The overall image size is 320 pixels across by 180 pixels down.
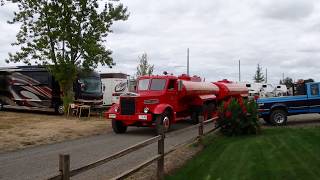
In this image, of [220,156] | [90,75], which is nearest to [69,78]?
[90,75]

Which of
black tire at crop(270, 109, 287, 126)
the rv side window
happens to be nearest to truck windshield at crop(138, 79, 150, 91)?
black tire at crop(270, 109, 287, 126)

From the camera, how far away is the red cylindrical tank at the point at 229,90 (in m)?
27.8

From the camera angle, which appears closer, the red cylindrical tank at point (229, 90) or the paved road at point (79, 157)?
the paved road at point (79, 157)

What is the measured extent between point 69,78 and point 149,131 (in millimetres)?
10254

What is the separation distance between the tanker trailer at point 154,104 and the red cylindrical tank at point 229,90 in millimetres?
4759

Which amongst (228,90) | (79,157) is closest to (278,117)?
(228,90)

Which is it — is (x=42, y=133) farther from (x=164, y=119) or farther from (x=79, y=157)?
(x=79, y=157)

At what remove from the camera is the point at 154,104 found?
65.1ft

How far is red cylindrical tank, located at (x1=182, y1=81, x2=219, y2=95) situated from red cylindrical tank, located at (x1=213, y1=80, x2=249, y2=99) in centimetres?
60

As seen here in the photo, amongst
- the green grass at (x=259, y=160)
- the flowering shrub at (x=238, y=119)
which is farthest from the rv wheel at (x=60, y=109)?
the green grass at (x=259, y=160)

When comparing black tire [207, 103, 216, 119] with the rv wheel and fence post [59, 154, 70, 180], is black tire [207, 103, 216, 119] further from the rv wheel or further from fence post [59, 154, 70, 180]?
fence post [59, 154, 70, 180]

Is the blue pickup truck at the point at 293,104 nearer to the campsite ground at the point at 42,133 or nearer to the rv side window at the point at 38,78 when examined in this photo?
the campsite ground at the point at 42,133

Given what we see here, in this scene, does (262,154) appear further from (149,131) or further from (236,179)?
(149,131)

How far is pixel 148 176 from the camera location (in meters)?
10.9
